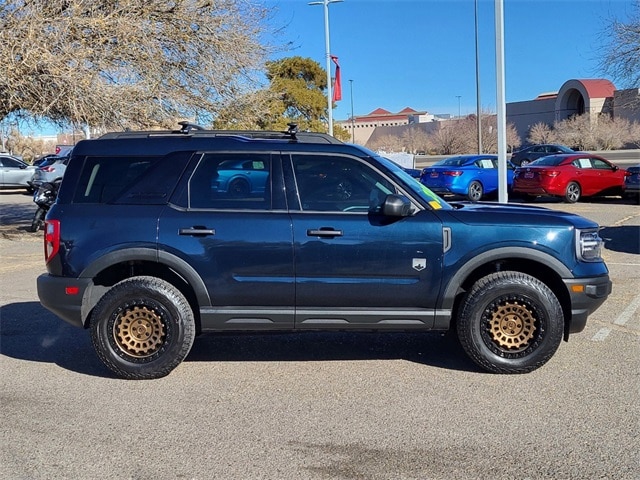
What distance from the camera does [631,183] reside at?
19078 mm

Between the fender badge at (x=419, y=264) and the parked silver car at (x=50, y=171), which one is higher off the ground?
the parked silver car at (x=50, y=171)

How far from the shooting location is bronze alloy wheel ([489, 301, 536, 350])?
17.5 ft

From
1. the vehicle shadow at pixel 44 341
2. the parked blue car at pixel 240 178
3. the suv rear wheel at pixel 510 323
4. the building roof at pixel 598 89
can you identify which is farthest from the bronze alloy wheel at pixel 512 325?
the building roof at pixel 598 89

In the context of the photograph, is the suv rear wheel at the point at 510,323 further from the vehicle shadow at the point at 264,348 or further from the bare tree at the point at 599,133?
the bare tree at the point at 599,133

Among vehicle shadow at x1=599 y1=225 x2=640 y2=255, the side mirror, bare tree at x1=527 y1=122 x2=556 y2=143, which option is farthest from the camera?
bare tree at x1=527 y1=122 x2=556 y2=143

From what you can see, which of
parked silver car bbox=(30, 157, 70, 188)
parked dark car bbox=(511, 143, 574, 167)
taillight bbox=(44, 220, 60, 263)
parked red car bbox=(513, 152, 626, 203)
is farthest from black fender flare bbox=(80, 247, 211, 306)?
parked dark car bbox=(511, 143, 574, 167)

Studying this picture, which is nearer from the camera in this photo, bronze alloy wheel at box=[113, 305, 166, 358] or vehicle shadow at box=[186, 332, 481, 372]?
bronze alloy wheel at box=[113, 305, 166, 358]

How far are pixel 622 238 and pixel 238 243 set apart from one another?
9878mm

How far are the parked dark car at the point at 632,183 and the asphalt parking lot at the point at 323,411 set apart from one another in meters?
13.6

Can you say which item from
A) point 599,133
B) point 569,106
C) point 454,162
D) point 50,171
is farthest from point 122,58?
point 569,106

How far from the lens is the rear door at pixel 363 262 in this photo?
17.1ft

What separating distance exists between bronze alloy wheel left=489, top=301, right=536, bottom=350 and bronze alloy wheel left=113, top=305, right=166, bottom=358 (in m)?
2.70

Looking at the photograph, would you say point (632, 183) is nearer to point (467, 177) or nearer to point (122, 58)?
point (467, 177)

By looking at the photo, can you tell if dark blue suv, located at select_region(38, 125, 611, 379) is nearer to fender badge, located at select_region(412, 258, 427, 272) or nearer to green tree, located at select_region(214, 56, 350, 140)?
fender badge, located at select_region(412, 258, 427, 272)
